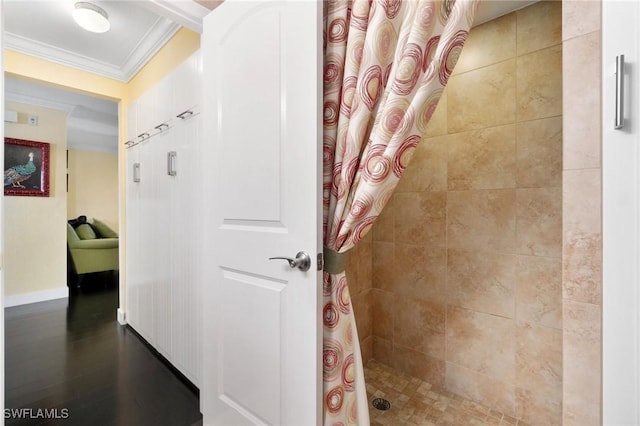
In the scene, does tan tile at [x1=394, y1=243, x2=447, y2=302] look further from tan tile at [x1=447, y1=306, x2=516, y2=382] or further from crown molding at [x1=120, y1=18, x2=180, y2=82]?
crown molding at [x1=120, y1=18, x2=180, y2=82]

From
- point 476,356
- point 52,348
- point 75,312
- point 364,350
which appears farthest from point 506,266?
point 75,312

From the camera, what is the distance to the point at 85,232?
15.5 feet

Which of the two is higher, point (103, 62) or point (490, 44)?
point (103, 62)

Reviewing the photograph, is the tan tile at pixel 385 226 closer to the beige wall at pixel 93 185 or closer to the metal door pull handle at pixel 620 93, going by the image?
the metal door pull handle at pixel 620 93

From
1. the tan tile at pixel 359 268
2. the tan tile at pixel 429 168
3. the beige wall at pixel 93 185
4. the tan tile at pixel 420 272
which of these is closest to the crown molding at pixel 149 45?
the tan tile at pixel 429 168

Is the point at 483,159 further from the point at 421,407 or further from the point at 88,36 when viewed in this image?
the point at 88,36

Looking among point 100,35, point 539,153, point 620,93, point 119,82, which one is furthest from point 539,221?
point 119,82

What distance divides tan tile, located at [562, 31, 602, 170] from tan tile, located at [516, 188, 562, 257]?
87 cm

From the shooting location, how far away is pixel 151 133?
7.25ft

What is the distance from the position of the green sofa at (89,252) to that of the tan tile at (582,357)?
209 inches

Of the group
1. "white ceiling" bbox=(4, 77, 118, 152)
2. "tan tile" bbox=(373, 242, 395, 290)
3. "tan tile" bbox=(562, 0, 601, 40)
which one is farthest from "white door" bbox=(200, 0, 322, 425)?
"white ceiling" bbox=(4, 77, 118, 152)

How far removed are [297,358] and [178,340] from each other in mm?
1298

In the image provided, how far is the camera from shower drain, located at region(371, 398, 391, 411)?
1655 millimetres

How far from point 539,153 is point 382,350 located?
1.59 metres
